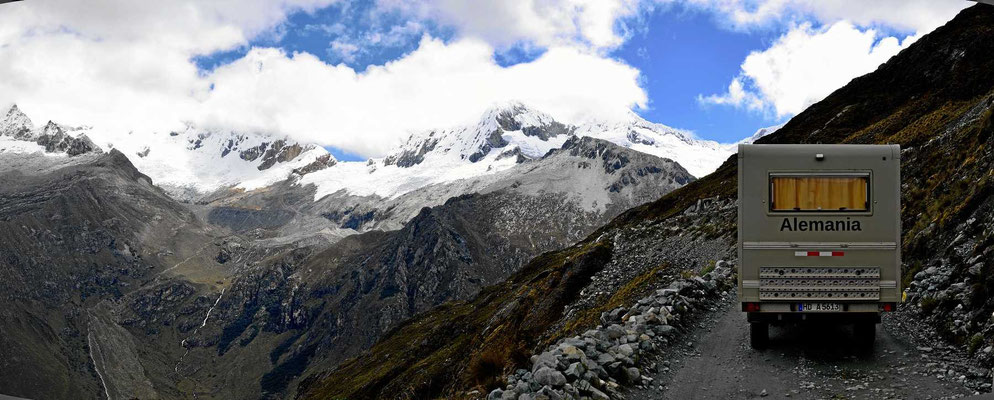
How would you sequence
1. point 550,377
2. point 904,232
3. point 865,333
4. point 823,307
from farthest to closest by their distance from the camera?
point 904,232
point 865,333
point 823,307
point 550,377

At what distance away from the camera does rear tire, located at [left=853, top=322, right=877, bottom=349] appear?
1667cm

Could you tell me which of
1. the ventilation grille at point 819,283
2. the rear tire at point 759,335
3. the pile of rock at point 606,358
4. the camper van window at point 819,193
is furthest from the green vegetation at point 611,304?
the camper van window at point 819,193

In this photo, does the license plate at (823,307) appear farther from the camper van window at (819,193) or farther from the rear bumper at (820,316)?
the camper van window at (819,193)

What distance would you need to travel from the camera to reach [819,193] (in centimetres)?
1603

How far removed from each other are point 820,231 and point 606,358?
560 centimetres

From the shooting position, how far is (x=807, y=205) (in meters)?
16.1

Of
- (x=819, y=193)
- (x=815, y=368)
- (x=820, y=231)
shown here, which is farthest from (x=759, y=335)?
(x=819, y=193)

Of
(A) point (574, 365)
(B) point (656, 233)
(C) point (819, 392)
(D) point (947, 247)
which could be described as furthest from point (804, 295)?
(B) point (656, 233)

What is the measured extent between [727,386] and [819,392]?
1877 mm

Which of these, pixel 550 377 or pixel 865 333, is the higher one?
pixel 865 333

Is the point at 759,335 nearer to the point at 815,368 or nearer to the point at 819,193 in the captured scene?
the point at 815,368

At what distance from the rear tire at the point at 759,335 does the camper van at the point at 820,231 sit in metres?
1.09

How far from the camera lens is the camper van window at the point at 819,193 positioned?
15922mm

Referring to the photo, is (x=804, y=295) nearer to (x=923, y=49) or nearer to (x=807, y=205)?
(x=807, y=205)
